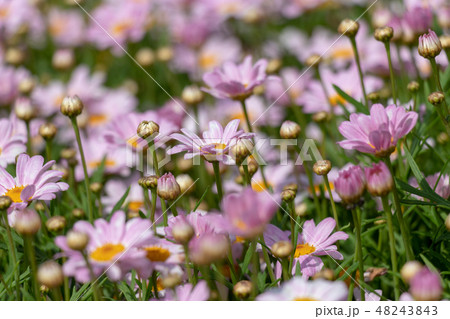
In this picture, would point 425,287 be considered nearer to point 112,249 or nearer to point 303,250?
point 303,250

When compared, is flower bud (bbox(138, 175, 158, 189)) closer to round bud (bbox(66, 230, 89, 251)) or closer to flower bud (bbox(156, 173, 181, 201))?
flower bud (bbox(156, 173, 181, 201))

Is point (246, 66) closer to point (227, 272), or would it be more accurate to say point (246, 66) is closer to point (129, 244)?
point (227, 272)

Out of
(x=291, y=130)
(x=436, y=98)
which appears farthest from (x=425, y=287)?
(x=291, y=130)

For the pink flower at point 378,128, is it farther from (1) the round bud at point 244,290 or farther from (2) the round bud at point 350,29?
(2) the round bud at point 350,29

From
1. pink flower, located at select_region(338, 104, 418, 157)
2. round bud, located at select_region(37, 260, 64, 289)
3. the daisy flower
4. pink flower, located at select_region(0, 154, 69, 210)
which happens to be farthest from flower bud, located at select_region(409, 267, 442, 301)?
pink flower, located at select_region(0, 154, 69, 210)

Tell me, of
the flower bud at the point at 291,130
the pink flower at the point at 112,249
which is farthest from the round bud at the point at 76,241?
the flower bud at the point at 291,130
